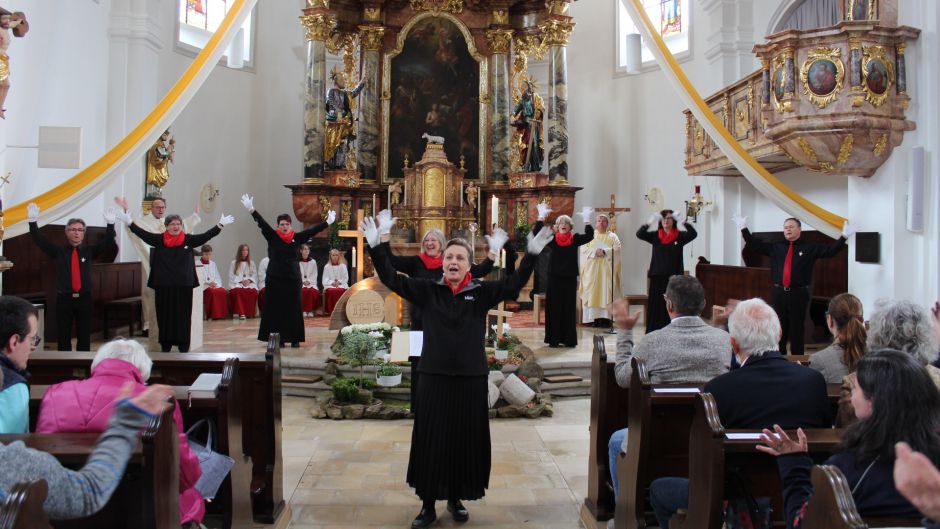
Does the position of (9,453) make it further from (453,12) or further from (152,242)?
(453,12)

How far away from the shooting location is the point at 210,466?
11.5 feet

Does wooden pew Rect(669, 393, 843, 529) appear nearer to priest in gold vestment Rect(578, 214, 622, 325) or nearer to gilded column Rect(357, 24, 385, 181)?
priest in gold vestment Rect(578, 214, 622, 325)

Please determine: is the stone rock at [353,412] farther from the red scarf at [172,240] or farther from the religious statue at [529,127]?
the religious statue at [529,127]

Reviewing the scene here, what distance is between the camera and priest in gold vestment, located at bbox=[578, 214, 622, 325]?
12609 mm

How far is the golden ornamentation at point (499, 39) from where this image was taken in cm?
1719

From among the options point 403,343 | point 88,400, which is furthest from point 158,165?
point 88,400

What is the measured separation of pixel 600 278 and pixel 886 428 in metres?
10.6

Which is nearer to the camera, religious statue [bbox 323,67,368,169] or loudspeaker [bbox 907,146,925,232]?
loudspeaker [bbox 907,146,925,232]

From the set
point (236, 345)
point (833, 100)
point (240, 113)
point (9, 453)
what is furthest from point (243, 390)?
point (240, 113)

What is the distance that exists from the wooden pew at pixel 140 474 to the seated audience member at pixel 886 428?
7.17 ft

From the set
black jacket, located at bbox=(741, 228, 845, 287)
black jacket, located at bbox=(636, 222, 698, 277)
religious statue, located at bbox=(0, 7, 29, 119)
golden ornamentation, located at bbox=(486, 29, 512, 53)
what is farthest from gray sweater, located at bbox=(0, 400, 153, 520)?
golden ornamentation, located at bbox=(486, 29, 512, 53)

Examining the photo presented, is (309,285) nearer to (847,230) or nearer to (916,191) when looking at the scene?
(847,230)

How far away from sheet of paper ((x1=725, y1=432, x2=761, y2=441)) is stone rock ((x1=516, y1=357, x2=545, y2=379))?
5.19m

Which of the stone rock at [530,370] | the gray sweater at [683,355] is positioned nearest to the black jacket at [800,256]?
the stone rock at [530,370]
